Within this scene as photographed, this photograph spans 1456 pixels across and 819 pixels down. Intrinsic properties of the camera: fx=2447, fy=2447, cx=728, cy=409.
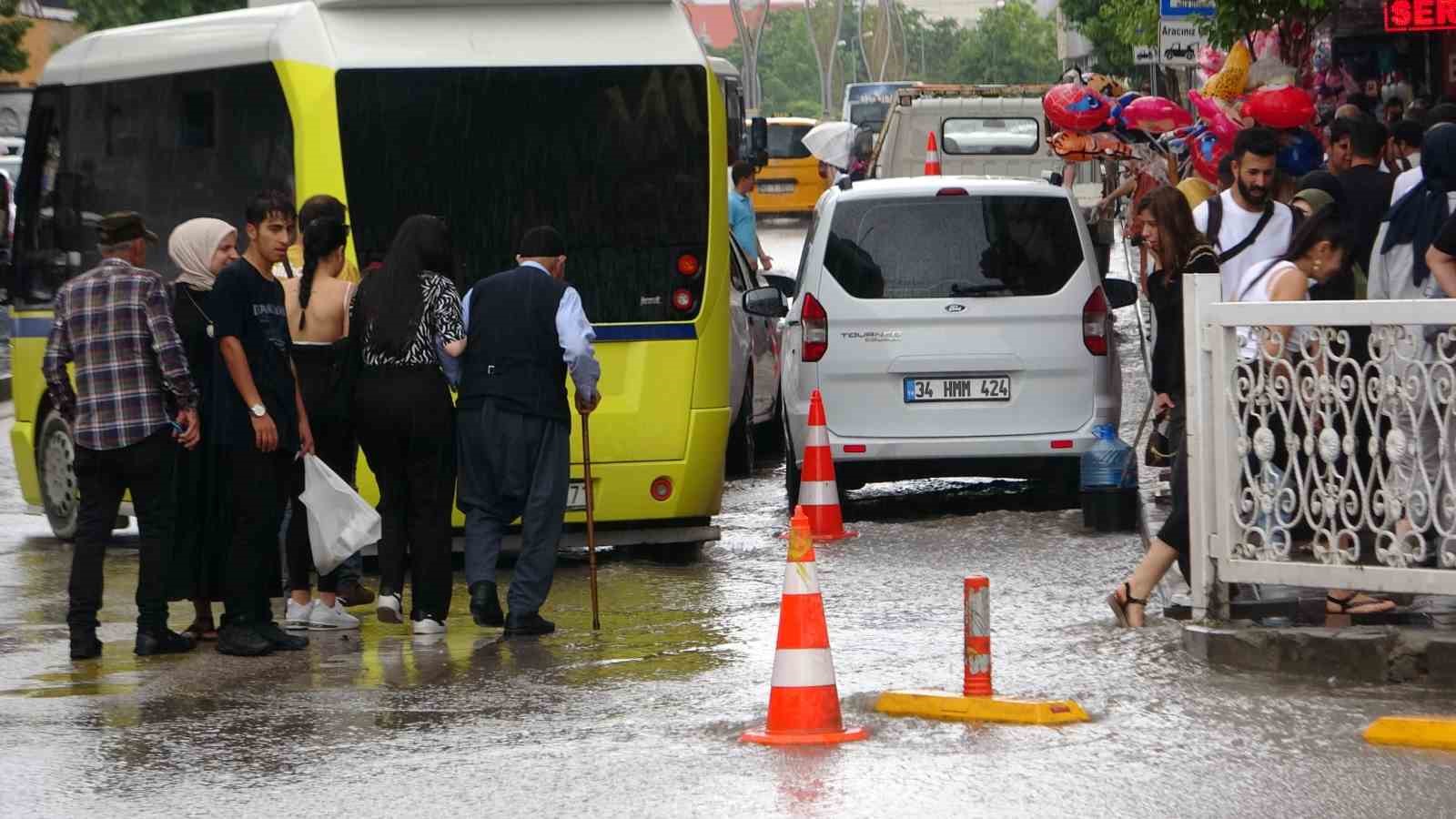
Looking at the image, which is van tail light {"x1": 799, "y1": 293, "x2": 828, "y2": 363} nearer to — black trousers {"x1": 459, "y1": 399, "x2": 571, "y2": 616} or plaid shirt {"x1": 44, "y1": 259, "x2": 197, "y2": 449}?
black trousers {"x1": 459, "y1": 399, "x2": 571, "y2": 616}

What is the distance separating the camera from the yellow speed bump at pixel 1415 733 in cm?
726

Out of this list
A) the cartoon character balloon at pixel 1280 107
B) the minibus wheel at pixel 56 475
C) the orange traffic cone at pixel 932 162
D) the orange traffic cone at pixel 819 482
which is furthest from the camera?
the orange traffic cone at pixel 932 162

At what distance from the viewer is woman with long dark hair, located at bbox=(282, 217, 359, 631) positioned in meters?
10.4

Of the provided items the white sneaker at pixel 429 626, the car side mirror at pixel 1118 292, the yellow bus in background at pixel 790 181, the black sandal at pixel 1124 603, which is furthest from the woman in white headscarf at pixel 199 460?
the yellow bus in background at pixel 790 181

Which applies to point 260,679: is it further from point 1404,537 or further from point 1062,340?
point 1062,340

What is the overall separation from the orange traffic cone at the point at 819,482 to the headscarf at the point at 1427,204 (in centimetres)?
373

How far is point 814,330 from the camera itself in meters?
13.1

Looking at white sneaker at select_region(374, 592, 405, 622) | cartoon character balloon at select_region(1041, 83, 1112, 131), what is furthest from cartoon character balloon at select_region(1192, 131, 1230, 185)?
white sneaker at select_region(374, 592, 405, 622)

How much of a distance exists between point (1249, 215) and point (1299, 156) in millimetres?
4563

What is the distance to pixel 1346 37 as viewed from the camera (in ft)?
67.8

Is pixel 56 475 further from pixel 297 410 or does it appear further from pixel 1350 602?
pixel 1350 602

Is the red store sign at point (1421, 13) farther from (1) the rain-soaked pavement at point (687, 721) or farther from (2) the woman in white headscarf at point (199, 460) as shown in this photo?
(2) the woman in white headscarf at point (199, 460)

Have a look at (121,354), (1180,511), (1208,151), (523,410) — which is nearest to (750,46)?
(1208,151)

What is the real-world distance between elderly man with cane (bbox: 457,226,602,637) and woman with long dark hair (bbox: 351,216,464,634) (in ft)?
0.33
